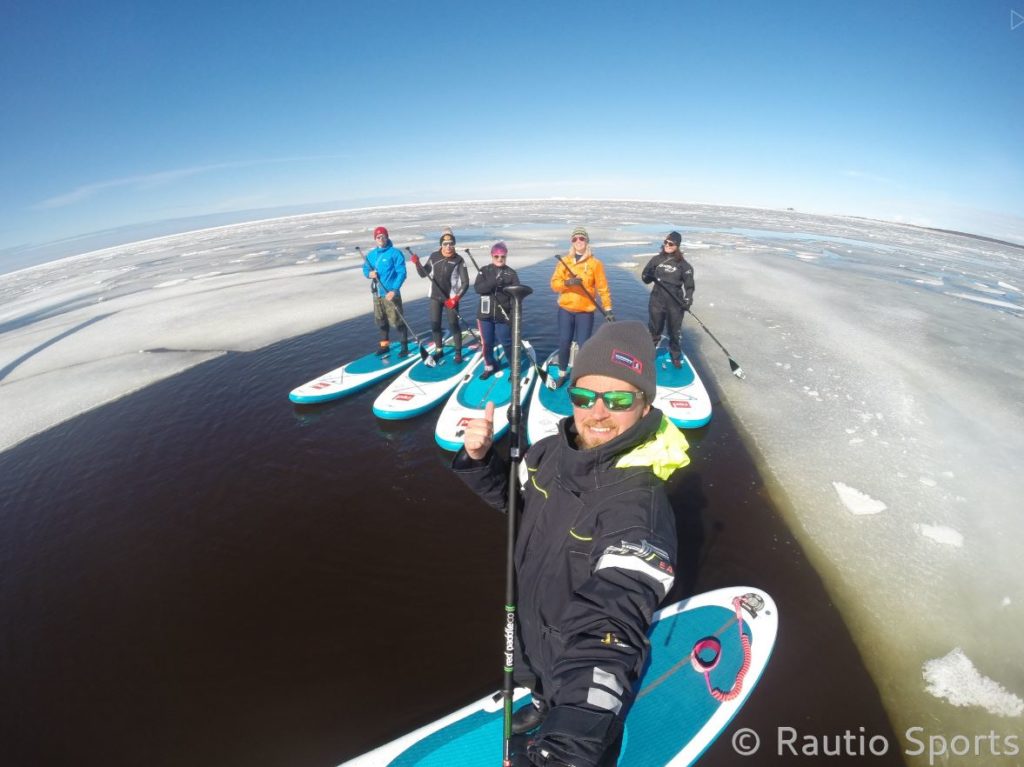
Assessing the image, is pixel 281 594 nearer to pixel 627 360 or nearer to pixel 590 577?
pixel 590 577

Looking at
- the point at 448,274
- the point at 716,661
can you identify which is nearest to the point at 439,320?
the point at 448,274

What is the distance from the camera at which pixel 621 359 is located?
2211mm

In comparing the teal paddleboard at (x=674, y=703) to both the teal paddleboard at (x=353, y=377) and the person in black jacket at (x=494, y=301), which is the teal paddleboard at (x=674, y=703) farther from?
the teal paddleboard at (x=353, y=377)

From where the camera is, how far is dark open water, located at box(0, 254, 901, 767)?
144 inches

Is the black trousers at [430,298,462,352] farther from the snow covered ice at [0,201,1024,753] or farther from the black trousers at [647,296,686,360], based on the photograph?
the black trousers at [647,296,686,360]

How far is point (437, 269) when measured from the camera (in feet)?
28.5

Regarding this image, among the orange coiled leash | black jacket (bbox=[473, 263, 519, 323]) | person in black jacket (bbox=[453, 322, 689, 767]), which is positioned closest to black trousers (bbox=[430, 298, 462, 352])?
black jacket (bbox=[473, 263, 519, 323])

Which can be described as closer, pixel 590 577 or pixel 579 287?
pixel 590 577

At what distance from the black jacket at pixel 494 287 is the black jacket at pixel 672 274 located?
3028 millimetres

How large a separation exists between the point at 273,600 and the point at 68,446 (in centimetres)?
690

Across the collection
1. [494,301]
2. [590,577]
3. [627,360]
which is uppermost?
[494,301]

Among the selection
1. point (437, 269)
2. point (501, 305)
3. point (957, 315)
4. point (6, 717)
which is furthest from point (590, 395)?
point (957, 315)

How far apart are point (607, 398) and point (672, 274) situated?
734 cm

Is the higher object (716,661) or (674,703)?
(716,661)
